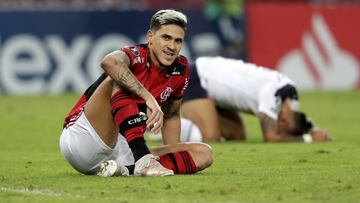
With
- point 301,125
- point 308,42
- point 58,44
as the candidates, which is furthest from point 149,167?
point 308,42

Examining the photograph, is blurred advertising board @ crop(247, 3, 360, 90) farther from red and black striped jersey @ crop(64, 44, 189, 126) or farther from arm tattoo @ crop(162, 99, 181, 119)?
red and black striped jersey @ crop(64, 44, 189, 126)

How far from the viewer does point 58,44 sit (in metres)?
22.5

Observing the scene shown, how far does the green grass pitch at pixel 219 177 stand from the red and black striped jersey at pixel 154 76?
0.74 meters

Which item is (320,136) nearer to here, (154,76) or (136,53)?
(154,76)

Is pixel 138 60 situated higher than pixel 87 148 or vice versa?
pixel 138 60

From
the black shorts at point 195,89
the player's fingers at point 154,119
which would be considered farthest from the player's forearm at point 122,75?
the black shorts at point 195,89

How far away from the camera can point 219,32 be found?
23906mm

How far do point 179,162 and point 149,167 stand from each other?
42cm

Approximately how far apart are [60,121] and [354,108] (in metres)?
6.11

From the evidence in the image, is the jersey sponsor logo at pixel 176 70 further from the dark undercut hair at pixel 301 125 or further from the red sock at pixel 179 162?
the dark undercut hair at pixel 301 125

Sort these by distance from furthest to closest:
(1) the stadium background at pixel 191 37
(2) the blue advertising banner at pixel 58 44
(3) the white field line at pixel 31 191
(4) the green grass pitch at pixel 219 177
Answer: (1) the stadium background at pixel 191 37
(2) the blue advertising banner at pixel 58 44
(3) the white field line at pixel 31 191
(4) the green grass pitch at pixel 219 177

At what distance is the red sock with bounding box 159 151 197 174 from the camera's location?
8.84 metres

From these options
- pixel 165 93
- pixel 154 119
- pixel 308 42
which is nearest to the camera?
pixel 154 119

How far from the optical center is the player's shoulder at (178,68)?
29.3ft
